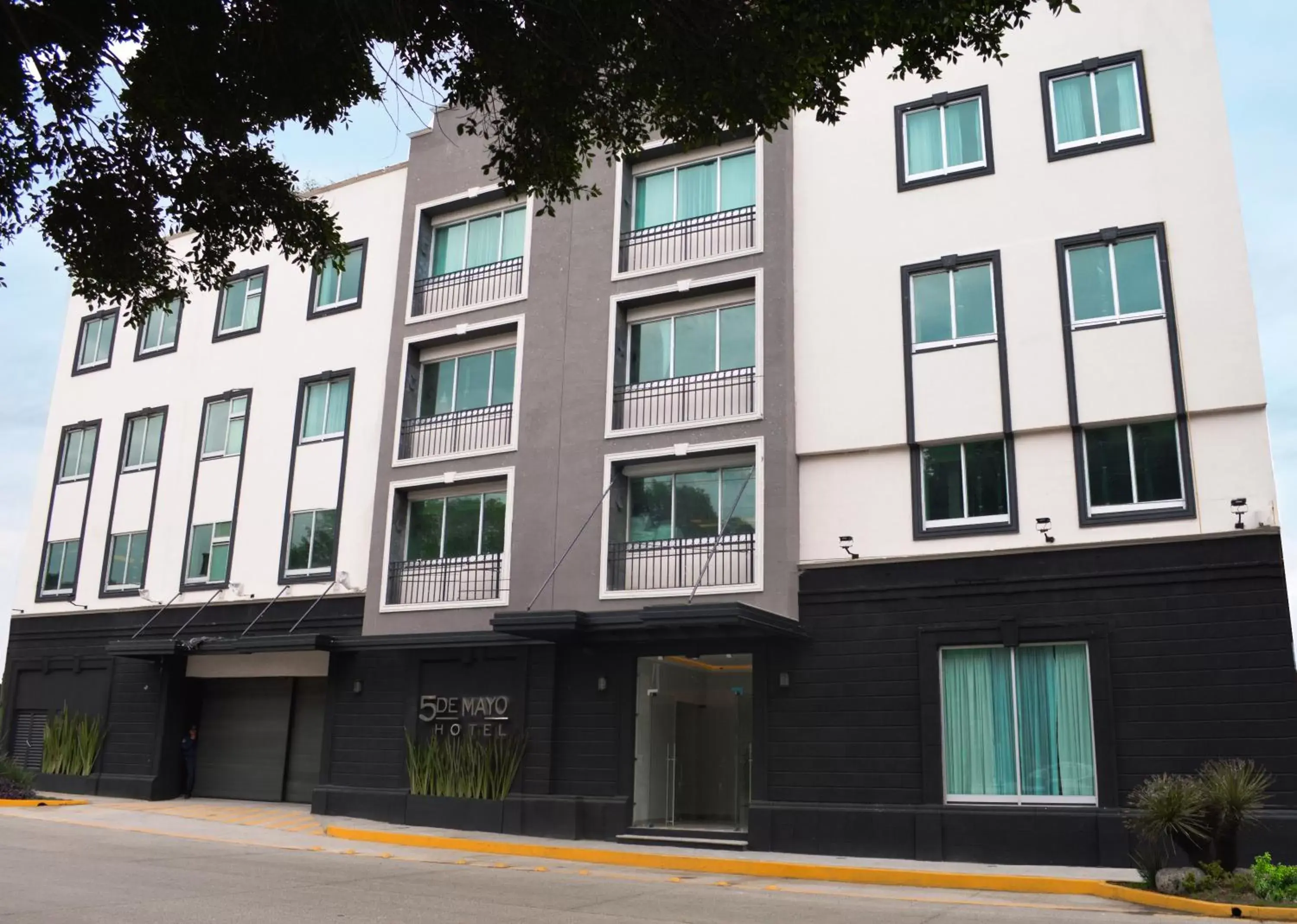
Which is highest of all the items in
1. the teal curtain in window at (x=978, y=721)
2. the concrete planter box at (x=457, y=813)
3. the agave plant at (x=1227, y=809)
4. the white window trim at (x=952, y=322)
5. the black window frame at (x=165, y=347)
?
the black window frame at (x=165, y=347)

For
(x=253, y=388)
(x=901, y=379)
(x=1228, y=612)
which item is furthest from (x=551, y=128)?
(x=253, y=388)

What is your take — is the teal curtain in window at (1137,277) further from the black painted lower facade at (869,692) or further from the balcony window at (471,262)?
the balcony window at (471,262)

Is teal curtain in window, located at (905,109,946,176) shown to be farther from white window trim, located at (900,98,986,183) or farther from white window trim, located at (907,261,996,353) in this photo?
white window trim, located at (907,261,996,353)

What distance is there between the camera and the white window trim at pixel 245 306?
28.1 metres

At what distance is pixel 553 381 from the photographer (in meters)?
22.5

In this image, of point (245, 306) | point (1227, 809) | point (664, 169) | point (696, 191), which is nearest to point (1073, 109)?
point (696, 191)

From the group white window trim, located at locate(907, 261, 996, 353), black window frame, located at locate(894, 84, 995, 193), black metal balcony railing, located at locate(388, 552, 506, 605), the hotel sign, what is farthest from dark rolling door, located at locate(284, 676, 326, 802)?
black window frame, located at locate(894, 84, 995, 193)

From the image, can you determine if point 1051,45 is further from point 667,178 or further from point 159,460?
point 159,460

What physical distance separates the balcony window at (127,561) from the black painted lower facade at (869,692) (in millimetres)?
5724

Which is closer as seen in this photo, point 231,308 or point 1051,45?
point 1051,45

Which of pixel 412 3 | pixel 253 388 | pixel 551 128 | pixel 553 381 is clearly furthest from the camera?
pixel 253 388

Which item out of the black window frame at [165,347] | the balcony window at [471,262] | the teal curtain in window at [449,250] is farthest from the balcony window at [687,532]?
the black window frame at [165,347]

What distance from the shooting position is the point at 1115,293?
18109 mm

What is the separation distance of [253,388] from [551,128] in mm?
19124
